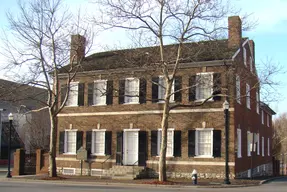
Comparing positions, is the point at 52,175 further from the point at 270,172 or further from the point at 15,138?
the point at 15,138

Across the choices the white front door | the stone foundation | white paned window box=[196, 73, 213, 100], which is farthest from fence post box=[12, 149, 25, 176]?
the stone foundation

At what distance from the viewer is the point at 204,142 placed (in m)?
27.1

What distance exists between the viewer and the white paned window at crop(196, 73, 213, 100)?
973 inches

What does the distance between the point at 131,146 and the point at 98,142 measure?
2833mm

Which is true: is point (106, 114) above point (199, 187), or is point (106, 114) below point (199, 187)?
above

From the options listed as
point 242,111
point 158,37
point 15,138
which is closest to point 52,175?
point 158,37

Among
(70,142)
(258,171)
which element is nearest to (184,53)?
(70,142)

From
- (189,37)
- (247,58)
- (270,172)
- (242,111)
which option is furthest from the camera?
(270,172)

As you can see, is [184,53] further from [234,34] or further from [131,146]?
[131,146]

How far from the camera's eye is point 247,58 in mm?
32000

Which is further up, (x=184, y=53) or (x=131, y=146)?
(x=184, y=53)

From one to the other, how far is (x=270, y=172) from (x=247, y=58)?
49.2 feet

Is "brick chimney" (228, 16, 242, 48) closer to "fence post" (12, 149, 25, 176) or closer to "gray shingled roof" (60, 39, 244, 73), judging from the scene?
"gray shingled roof" (60, 39, 244, 73)

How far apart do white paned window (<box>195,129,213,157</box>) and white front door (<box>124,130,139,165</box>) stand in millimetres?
4523
